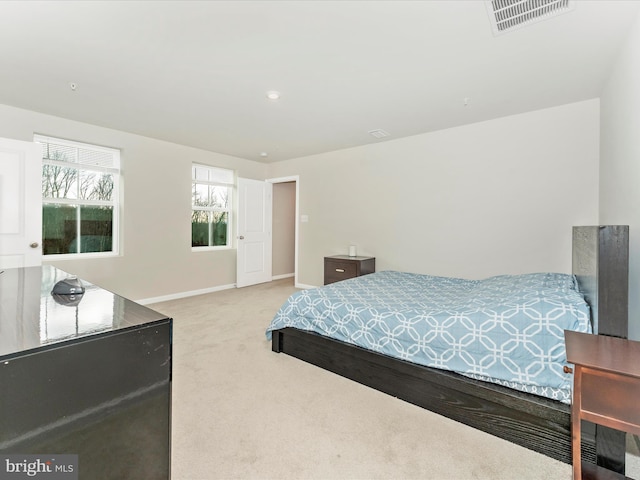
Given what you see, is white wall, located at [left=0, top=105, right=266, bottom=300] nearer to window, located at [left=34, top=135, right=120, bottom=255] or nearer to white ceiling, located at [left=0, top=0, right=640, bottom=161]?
window, located at [left=34, top=135, right=120, bottom=255]

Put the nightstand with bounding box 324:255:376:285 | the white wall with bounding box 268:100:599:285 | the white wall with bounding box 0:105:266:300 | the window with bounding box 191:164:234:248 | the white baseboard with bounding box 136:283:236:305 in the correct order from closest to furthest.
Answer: the white wall with bounding box 268:100:599:285 < the white wall with bounding box 0:105:266:300 < the nightstand with bounding box 324:255:376:285 < the white baseboard with bounding box 136:283:236:305 < the window with bounding box 191:164:234:248

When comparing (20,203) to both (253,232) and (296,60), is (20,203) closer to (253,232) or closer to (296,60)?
(296,60)

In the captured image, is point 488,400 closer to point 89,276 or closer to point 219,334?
point 219,334

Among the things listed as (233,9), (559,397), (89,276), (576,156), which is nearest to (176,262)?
(89,276)

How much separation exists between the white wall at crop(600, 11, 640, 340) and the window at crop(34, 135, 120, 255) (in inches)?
208

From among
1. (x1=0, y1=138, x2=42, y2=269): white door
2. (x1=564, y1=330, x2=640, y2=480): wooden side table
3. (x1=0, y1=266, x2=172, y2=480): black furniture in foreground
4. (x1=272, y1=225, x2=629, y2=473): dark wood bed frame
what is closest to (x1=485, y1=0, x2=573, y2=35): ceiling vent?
(x1=272, y1=225, x2=629, y2=473): dark wood bed frame

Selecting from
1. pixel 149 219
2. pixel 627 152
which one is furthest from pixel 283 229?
pixel 627 152

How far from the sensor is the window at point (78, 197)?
375 centimetres

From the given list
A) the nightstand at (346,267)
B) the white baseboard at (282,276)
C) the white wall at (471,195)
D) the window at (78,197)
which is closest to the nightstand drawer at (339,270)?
the nightstand at (346,267)

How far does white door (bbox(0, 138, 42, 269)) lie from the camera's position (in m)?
2.96

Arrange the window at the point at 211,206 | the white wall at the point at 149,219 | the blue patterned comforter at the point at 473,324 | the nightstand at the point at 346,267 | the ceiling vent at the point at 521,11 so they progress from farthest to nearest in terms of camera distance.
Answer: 1. the window at the point at 211,206
2. the nightstand at the point at 346,267
3. the white wall at the point at 149,219
4. the ceiling vent at the point at 521,11
5. the blue patterned comforter at the point at 473,324

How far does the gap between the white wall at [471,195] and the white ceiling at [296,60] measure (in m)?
0.33

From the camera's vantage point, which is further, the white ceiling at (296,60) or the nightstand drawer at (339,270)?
the nightstand drawer at (339,270)

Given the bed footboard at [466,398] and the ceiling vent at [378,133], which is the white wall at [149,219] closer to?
the ceiling vent at [378,133]
